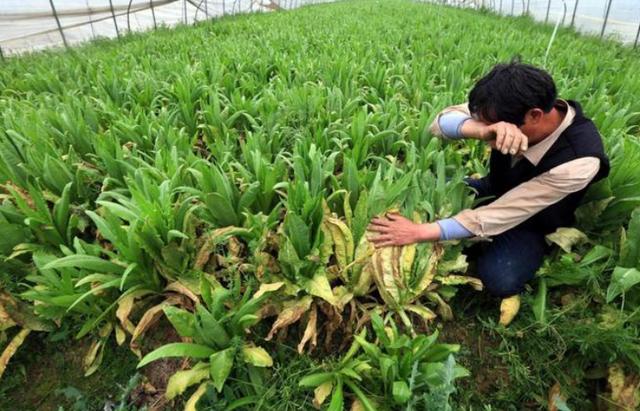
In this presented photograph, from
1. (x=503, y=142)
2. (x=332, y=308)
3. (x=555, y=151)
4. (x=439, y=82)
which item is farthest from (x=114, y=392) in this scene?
(x=439, y=82)

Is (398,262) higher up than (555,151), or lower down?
lower down

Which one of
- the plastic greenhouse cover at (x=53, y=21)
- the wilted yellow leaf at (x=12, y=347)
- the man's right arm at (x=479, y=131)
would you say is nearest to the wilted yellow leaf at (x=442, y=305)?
the man's right arm at (x=479, y=131)

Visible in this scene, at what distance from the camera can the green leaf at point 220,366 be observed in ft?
4.64

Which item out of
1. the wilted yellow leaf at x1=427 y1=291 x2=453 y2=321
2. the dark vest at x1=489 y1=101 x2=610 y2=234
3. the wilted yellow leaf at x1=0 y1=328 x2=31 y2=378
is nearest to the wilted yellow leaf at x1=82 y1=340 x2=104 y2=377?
the wilted yellow leaf at x1=0 y1=328 x2=31 y2=378

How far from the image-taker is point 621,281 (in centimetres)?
156

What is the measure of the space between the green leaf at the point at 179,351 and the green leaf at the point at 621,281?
1550 mm

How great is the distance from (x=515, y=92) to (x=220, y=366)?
4.90ft

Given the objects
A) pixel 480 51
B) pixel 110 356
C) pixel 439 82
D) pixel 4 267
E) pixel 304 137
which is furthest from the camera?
pixel 480 51

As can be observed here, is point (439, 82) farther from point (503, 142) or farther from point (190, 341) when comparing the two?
point (190, 341)

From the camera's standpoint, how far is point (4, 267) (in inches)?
71.6

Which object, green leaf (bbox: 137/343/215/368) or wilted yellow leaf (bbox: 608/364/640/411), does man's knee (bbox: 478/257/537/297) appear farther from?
green leaf (bbox: 137/343/215/368)

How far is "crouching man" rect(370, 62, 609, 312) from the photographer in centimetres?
161

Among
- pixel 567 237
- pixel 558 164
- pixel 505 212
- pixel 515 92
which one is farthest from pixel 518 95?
pixel 567 237

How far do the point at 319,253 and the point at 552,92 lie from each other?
113cm
